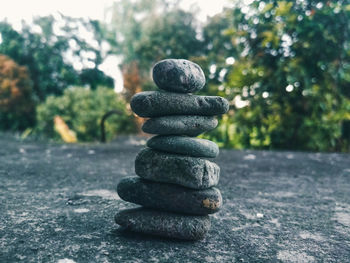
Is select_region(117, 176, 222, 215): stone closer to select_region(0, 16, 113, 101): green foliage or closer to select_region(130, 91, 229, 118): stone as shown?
select_region(130, 91, 229, 118): stone

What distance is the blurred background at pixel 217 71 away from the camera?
923 centimetres

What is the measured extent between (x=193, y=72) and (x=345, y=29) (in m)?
8.10

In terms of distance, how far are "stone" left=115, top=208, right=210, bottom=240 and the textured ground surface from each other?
0.08 meters

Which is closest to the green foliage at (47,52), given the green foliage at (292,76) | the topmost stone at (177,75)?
the green foliage at (292,76)

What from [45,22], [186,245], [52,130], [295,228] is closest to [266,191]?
[295,228]

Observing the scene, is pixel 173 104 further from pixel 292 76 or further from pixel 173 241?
pixel 292 76

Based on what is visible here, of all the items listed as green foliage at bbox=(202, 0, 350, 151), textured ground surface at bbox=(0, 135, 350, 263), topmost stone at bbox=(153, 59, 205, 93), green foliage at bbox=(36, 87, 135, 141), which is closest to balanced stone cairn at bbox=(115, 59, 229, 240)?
topmost stone at bbox=(153, 59, 205, 93)

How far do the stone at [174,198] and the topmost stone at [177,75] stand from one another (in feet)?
3.23

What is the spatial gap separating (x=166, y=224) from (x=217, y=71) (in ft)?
32.9

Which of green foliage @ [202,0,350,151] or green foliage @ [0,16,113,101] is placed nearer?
green foliage @ [202,0,350,151]

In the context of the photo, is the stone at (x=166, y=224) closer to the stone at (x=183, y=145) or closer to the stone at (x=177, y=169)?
the stone at (x=177, y=169)

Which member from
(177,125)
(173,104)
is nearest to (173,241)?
(177,125)

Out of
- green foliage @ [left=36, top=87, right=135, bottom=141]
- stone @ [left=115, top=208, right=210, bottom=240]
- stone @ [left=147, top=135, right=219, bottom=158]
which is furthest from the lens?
green foliage @ [left=36, top=87, right=135, bottom=141]

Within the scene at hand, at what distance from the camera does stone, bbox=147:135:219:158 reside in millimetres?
2994
